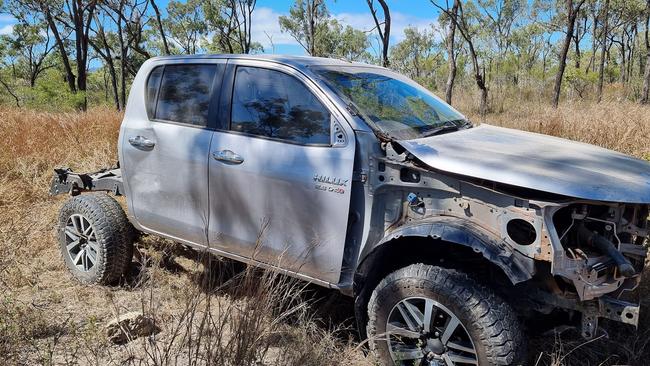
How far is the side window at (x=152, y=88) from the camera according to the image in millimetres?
3949

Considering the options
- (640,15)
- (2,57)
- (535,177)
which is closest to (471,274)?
(535,177)

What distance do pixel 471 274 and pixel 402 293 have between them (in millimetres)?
374

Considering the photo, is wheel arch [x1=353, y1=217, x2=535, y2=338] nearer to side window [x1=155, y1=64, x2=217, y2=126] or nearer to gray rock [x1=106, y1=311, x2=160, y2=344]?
gray rock [x1=106, y1=311, x2=160, y2=344]

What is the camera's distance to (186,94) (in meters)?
3.78

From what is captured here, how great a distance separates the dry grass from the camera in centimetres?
240

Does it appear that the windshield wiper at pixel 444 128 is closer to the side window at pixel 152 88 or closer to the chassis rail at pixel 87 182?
the side window at pixel 152 88

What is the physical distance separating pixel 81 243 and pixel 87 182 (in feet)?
1.82

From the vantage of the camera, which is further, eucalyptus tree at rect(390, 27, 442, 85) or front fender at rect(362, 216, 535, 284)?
eucalyptus tree at rect(390, 27, 442, 85)

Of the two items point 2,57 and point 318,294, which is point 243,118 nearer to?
point 318,294

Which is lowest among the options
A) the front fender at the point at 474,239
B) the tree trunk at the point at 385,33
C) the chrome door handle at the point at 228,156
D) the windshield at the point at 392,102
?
the front fender at the point at 474,239

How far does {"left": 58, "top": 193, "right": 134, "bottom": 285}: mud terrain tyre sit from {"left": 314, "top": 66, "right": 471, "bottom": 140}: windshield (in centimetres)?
218

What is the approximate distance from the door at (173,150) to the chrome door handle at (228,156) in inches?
4.7

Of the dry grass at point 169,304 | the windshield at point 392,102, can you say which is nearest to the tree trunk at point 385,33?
the dry grass at point 169,304

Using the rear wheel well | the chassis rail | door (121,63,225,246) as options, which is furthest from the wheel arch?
the chassis rail
